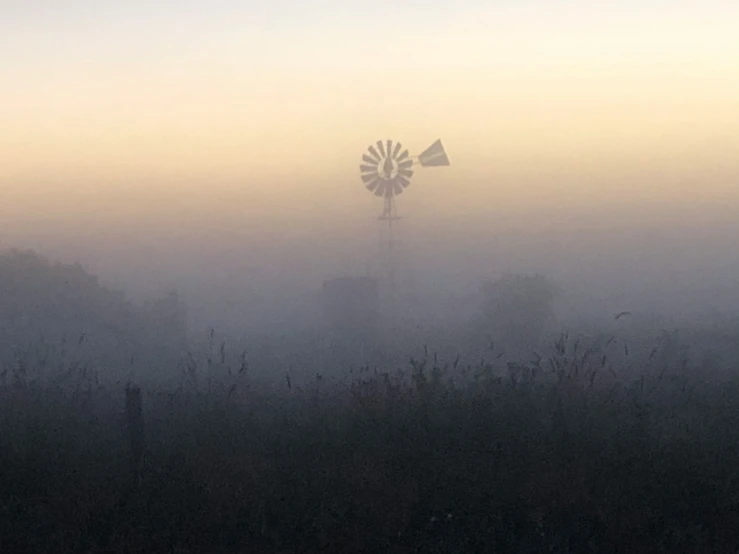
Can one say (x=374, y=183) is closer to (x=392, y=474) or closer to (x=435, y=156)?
(x=435, y=156)

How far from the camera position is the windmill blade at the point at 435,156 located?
38.2 meters

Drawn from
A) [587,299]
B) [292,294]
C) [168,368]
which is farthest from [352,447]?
[292,294]

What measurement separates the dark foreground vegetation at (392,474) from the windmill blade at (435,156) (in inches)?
1171

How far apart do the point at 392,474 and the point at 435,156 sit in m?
32.3

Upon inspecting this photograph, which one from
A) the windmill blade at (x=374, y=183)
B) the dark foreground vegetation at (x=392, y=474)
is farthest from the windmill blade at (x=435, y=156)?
the dark foreground vegetation at (x=392, y=474)

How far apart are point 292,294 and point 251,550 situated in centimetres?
4680

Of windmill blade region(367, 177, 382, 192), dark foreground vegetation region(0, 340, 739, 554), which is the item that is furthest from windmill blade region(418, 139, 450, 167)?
dark foreground vegetation region(0, 340, 739, 554)

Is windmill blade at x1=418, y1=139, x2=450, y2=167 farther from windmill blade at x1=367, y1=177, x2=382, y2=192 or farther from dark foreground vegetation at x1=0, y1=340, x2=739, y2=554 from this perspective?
dark foreground vegetation at x1=0, y1=340, x2=739, y2=554

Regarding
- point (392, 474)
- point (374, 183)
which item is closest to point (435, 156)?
point (374, 183)

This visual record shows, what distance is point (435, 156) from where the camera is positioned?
38.3 m

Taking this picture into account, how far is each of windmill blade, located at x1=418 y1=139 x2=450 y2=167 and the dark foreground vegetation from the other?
29734 millimetres

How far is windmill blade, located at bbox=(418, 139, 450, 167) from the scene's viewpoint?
3825 centimetres

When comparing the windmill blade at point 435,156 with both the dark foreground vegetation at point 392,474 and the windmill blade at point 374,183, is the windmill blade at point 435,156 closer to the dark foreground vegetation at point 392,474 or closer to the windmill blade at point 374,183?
the windmill blade at point 374,183

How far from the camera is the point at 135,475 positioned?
7.33 metres
